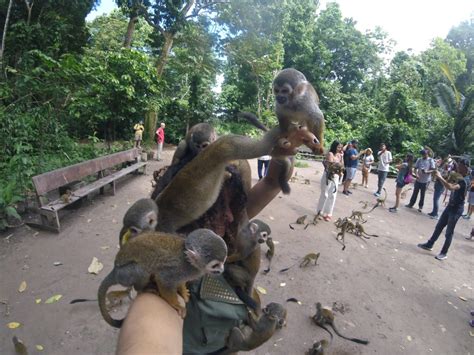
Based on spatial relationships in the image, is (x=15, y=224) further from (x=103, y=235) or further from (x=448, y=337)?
(x=448, y=337)

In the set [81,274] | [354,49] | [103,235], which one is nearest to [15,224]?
[103,235]

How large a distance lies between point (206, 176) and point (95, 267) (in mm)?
3203

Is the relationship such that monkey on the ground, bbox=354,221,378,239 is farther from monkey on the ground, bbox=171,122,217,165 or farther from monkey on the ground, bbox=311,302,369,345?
monkey on the ground, bbox=171,122,217,165

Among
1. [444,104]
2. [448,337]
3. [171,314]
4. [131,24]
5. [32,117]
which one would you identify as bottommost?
[448,337]

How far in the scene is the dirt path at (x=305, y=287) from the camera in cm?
311

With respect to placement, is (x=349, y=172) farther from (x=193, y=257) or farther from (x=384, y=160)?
(x=193, y=257)

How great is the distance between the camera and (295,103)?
5.63 ft

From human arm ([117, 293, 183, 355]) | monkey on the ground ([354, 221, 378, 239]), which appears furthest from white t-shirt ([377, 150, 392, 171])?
human arm ([117, 293, 183, 355])

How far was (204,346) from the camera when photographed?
146 cm

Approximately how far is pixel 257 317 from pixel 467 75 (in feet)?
95.9

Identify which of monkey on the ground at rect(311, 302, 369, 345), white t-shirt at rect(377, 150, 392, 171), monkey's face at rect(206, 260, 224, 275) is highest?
white t-shirt at rect(377, 150, 392, 171)

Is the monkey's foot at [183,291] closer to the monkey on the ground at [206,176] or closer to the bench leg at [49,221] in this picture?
the monkey on the ground at [206,176]

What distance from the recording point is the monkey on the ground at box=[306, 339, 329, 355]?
2896 millimetres

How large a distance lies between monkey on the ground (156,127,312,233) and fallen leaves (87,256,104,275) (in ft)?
9.13
